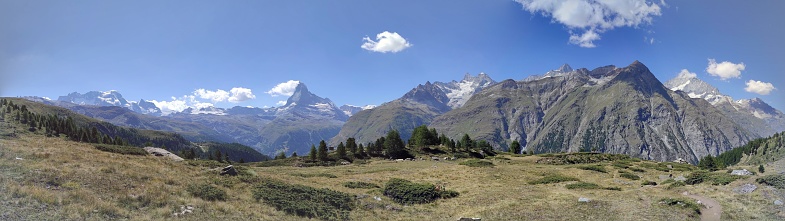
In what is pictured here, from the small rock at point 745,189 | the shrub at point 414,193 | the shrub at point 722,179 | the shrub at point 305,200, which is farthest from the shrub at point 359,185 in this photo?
the shrub at point 722,179

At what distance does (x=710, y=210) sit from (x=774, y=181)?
9.88 meters

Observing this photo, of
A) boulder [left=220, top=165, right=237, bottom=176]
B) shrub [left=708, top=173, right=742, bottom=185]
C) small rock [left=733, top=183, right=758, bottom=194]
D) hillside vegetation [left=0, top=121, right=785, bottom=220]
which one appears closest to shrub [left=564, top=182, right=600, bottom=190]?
hillside vegetation [left=0, top=121, right=785, bottom=220]

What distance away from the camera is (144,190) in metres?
23.5

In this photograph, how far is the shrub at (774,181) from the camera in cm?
3023

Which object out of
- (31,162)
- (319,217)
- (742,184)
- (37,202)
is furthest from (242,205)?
(742,184)

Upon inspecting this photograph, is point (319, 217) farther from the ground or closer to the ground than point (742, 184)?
closer to the ground

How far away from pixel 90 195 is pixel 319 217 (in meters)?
13.5

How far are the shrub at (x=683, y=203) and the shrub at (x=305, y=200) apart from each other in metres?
26.2

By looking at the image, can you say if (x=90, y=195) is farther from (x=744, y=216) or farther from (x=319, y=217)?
(x=744, y=216)

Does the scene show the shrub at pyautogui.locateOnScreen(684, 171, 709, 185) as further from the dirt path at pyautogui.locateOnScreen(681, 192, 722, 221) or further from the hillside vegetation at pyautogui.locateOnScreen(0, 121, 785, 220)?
the dirt path at pyautogui.locateOnScreen(681, 192, 722, 221)

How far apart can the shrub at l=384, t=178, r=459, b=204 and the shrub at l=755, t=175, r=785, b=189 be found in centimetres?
2706

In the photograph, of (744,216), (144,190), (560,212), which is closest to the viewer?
(144,190)

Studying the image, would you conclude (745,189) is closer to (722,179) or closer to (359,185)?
(722,179)

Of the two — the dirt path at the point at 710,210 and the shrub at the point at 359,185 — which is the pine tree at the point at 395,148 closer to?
the shrub at the point at 359,185
